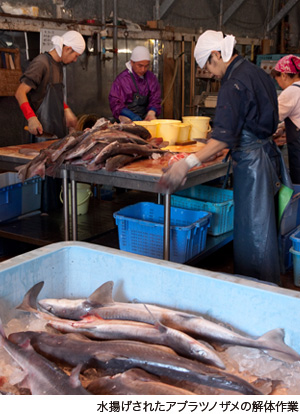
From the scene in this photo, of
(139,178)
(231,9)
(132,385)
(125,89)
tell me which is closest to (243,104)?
(139,178)

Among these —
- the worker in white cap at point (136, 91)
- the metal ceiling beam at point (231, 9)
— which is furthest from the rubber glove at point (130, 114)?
the metal ceiling beam at point (231, 9)

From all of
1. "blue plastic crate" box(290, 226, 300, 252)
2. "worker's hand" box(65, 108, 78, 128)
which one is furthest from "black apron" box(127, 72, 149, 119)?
"blue plastic crate" box(290, 226, 300, 252)

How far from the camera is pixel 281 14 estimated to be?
12469mm

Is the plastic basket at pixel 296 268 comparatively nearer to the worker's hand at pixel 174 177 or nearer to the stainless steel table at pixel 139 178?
the stainless steel table at pixel 139 178

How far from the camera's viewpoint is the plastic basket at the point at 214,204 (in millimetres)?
4480

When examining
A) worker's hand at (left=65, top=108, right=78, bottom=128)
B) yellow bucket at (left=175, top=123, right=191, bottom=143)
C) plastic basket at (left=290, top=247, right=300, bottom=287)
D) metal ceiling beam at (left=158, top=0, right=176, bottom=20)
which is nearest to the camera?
plastic basket at (left=290, top=247, right=300, bottom=287)

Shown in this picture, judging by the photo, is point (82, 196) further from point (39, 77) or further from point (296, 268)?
point (296, 268)

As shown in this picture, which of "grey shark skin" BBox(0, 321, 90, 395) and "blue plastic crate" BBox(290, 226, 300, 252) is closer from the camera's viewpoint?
"grey shark skin" BBox(0, 321, 90, 395)

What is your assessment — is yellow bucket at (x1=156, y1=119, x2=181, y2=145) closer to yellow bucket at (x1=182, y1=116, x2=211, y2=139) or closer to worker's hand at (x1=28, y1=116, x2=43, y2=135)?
yellow bucket at (x1=182, y1=116, x2=211, y2=139)

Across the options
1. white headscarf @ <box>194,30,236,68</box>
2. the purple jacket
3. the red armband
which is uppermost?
white headscarf @ <box>194,30,236,68</box>

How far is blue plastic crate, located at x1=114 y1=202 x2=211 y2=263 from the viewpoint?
3955 mm

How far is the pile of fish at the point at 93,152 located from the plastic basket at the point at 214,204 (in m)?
0.76

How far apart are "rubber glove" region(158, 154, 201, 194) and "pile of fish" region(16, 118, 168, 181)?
1.75ft
